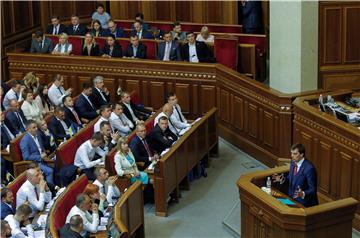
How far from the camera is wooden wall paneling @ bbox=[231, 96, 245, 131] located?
1198 centimetres

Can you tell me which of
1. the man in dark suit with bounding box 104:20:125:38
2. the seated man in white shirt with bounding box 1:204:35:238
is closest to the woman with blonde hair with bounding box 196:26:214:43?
the man in dark suit with bounding box 104:20:125:38

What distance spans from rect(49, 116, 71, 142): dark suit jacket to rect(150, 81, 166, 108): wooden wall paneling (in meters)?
2.51

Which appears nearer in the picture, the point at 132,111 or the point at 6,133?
the point at 6,133

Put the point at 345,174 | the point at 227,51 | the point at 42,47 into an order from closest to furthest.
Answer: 1. the point at 345,174
2. the point at 227,51
3. the point at 42,47

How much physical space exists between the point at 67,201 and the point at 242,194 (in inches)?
76.7

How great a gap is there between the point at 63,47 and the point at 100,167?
443cm

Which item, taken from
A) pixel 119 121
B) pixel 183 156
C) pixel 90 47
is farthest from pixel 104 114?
pixel 90 47

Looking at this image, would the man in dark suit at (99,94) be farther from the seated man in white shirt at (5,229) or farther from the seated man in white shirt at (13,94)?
the seated man in white shirt at (5,229)

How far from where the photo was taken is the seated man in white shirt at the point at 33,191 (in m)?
8.93

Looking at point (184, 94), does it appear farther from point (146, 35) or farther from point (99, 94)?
point (146, 35)

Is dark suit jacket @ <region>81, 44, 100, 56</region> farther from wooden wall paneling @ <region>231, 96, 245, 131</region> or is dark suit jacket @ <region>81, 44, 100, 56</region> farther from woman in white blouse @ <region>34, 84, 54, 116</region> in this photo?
wooden wall paneling @ <region>231, 96, 245, 131</region>

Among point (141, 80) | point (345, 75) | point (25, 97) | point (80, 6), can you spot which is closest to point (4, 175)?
point (25, 97)

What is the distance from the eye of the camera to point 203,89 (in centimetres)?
1271

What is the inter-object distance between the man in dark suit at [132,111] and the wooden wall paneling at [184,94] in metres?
0.66
